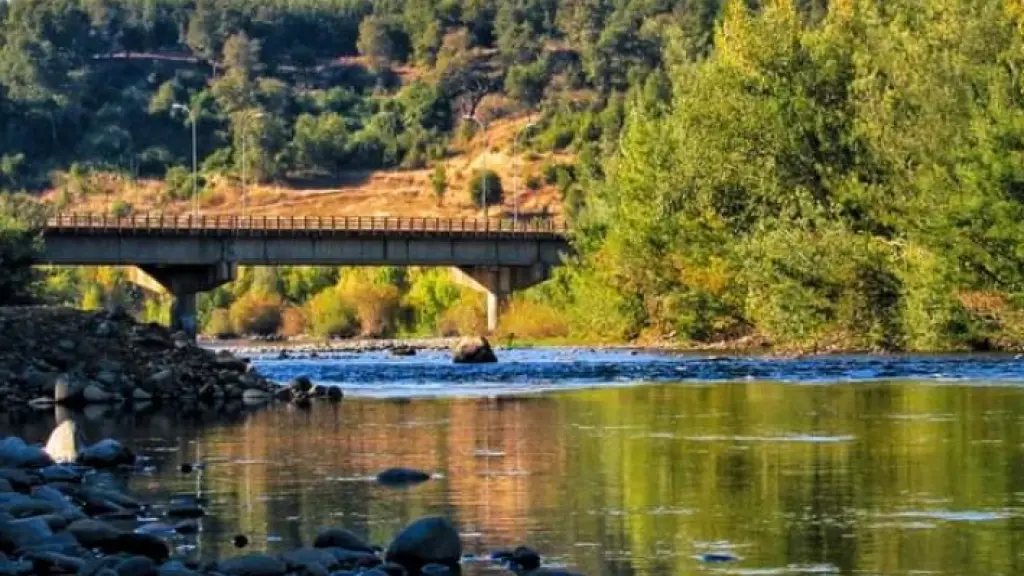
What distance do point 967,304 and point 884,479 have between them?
183 ft

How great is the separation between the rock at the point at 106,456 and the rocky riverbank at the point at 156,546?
6034mm

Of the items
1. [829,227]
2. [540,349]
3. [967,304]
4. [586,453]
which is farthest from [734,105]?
[586,453]

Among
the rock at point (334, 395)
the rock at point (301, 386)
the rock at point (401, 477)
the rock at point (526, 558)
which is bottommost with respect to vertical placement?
the rock at point (526, 558)

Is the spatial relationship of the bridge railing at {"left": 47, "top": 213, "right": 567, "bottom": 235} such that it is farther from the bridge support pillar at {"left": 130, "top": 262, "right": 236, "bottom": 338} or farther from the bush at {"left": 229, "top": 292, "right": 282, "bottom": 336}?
the bush at {"left": 229, "top": 292, "right": 282, "bottom": 336}

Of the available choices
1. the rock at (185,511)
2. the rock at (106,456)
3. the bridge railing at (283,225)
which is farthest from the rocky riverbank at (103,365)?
the bridge railing at (283,225)

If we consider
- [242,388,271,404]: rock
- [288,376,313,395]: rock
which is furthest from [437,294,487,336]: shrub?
[242,388,271,404]: rock

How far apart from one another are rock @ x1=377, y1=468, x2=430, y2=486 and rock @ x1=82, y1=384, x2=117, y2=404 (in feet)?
75.2

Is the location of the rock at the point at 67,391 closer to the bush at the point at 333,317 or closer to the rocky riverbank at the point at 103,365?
the rocky riverbank at the point at 103,365

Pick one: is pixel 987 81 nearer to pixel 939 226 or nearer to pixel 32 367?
pixel 939 226

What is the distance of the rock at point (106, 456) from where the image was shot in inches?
1532

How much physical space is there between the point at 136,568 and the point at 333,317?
156 meters

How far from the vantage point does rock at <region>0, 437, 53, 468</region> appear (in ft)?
120

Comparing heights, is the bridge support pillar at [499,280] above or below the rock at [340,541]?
above

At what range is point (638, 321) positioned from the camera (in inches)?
4493
